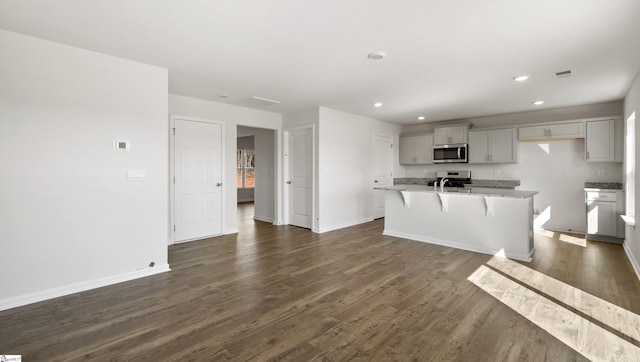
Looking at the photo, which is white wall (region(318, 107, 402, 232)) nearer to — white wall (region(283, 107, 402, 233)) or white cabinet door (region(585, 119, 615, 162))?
white wall (region(283, 107, 402, 233))

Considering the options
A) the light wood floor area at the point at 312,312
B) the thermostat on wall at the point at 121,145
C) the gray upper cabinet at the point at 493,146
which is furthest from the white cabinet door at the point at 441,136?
the thermostat on wall at the point at 121,145

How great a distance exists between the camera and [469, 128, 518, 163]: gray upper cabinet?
6.21 meters

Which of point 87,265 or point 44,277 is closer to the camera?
point 44,277

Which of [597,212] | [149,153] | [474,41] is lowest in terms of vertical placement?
[597,212]

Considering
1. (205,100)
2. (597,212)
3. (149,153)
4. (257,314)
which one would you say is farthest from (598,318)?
(205,100)

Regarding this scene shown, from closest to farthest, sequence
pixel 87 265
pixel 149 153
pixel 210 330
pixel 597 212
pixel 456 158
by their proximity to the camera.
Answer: pixel 210 330
pixel 87 265
pixel 149 153
pixel 597 212
pixel 456 158

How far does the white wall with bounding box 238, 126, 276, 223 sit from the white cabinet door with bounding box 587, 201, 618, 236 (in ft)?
19.5

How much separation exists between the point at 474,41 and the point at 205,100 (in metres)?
4.23

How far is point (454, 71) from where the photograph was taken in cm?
372

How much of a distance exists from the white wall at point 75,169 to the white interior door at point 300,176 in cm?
300

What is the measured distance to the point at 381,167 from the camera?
7.48 meters

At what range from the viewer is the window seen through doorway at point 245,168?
11.8 metres

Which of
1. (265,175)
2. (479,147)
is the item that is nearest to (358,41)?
(265,175)

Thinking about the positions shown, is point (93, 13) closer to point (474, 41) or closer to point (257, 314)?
point (257, 314)
